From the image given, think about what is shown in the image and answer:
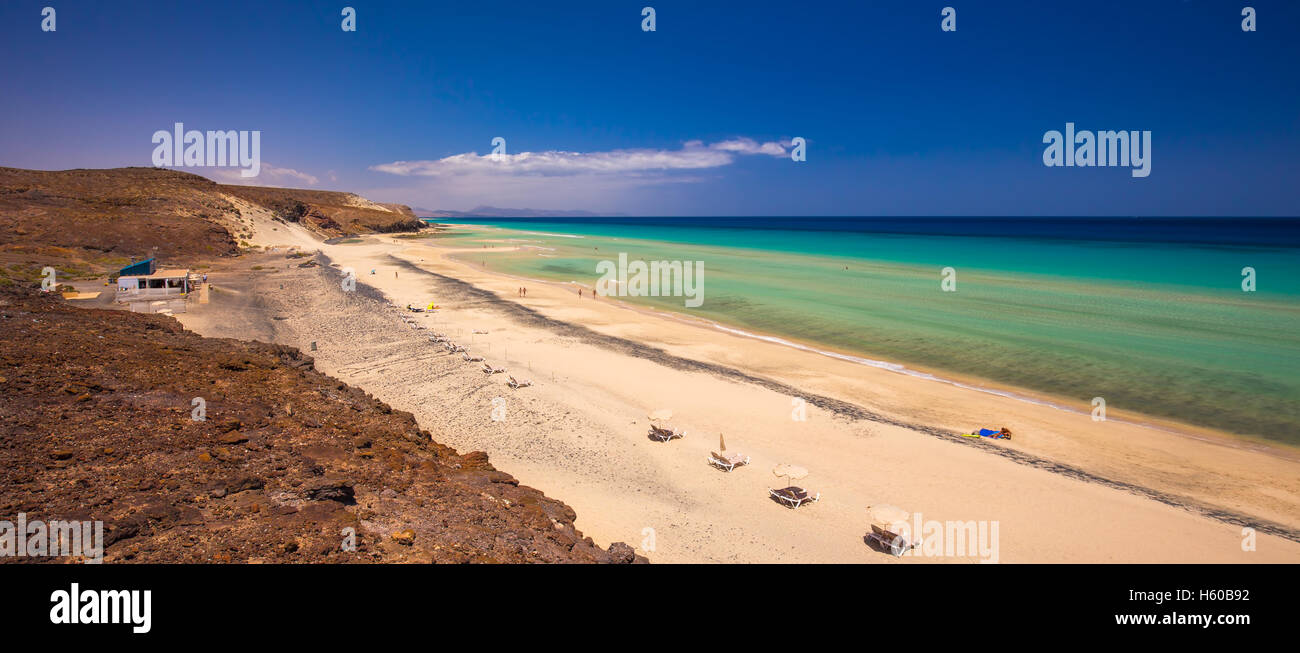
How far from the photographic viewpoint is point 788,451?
48.1ft

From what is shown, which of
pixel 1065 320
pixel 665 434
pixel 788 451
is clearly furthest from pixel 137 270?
pixel 1065 320

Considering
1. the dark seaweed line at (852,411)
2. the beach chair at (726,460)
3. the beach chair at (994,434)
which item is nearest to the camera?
the dark seaweed line at (852,411)

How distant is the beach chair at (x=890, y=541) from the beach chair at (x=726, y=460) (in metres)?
3.63

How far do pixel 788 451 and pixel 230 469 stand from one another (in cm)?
1234

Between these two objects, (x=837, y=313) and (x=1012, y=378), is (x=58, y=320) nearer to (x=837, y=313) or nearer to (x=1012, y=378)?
(x=1012, y=378)

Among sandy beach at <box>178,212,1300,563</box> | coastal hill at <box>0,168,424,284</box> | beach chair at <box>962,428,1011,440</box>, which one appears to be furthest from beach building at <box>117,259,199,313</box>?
beach chair at <box>962,428,1011,440</box>

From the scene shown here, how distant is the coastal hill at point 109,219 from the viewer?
1455 inches

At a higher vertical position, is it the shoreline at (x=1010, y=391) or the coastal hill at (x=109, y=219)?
the coastal hill at (x=109, y=219)

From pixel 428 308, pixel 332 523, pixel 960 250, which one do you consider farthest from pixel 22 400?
pixel 960 250

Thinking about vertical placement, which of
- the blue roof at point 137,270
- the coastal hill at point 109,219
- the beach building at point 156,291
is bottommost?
the beach building at point 156,291

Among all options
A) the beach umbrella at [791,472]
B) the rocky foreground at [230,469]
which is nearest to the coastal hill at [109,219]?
the rocky foreground at [230,469]

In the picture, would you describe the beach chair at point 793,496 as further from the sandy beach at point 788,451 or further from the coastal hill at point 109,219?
the coastal hill at point 109,219
